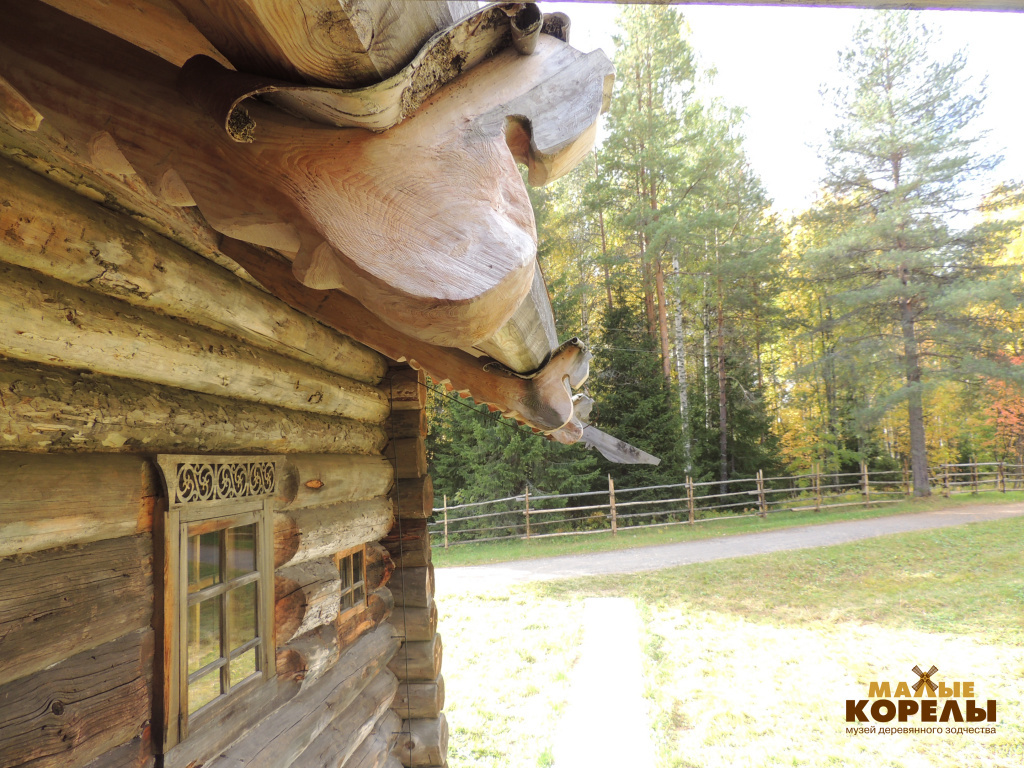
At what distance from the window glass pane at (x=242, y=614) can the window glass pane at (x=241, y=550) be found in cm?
7

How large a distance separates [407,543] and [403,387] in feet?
3.46

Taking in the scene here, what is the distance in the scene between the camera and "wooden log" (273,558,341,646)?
2.47 metres

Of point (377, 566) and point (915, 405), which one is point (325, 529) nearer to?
point (377, 566)

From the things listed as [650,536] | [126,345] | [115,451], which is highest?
[126,345]

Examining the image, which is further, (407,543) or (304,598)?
(407,543)

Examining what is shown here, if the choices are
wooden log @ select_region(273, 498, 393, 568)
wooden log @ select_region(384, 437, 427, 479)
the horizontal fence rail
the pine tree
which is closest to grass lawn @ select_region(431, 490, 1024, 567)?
the horizontal fence rail

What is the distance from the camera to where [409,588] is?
3961 millimetres

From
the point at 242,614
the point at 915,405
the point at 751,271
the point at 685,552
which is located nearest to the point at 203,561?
the point at 242,614

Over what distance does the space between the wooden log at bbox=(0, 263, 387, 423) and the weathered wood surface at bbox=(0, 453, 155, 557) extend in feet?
0.77

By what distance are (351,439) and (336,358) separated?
0.54 m

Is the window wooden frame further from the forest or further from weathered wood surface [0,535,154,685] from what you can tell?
the forest

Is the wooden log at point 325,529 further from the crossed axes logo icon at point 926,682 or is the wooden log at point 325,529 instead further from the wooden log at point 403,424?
the crossed axes logo icon at point 926,682

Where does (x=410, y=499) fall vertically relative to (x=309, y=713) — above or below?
above

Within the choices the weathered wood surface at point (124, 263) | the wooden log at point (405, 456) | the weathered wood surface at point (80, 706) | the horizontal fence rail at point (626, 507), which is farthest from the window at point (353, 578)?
the horizontal fence rail at point (626, 507)
